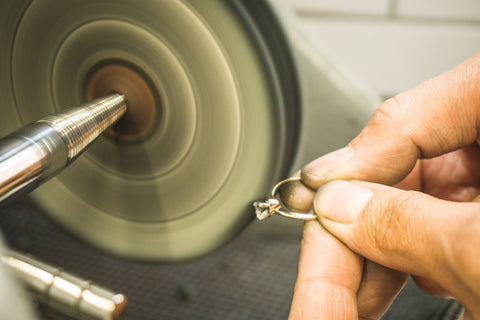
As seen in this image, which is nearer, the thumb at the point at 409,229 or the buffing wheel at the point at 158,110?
the thumb at the point at 409,229

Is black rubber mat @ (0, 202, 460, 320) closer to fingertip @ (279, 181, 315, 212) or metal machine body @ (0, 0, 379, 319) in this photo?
metal machine body @ (0, 0, 379, 319)

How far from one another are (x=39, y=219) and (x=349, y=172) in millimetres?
602

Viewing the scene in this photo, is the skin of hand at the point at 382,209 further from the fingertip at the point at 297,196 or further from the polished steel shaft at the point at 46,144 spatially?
the polished steel shaft at the point at 46,144

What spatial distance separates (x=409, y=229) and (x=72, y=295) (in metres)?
0.27

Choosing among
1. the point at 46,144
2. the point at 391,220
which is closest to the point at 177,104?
the point at 46,144

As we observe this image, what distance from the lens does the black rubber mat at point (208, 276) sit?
593mm

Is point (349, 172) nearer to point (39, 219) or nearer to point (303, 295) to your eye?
point (303, 295)

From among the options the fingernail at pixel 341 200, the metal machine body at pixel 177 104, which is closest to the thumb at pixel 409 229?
the fingernail at pixel 341 200

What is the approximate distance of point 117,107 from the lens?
489 millimetres

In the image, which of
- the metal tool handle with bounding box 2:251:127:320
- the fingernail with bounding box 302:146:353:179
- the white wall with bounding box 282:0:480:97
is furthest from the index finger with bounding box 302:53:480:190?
the white wall with bounding box 282:0:480:97

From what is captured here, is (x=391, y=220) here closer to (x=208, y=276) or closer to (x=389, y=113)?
(x=389, y=113)

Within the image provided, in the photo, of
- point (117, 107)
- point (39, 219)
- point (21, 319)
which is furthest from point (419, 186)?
point (39, 219)

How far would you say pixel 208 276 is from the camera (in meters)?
0.67

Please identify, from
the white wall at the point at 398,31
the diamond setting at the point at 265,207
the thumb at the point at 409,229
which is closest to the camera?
the thumb at the point at 409,229
